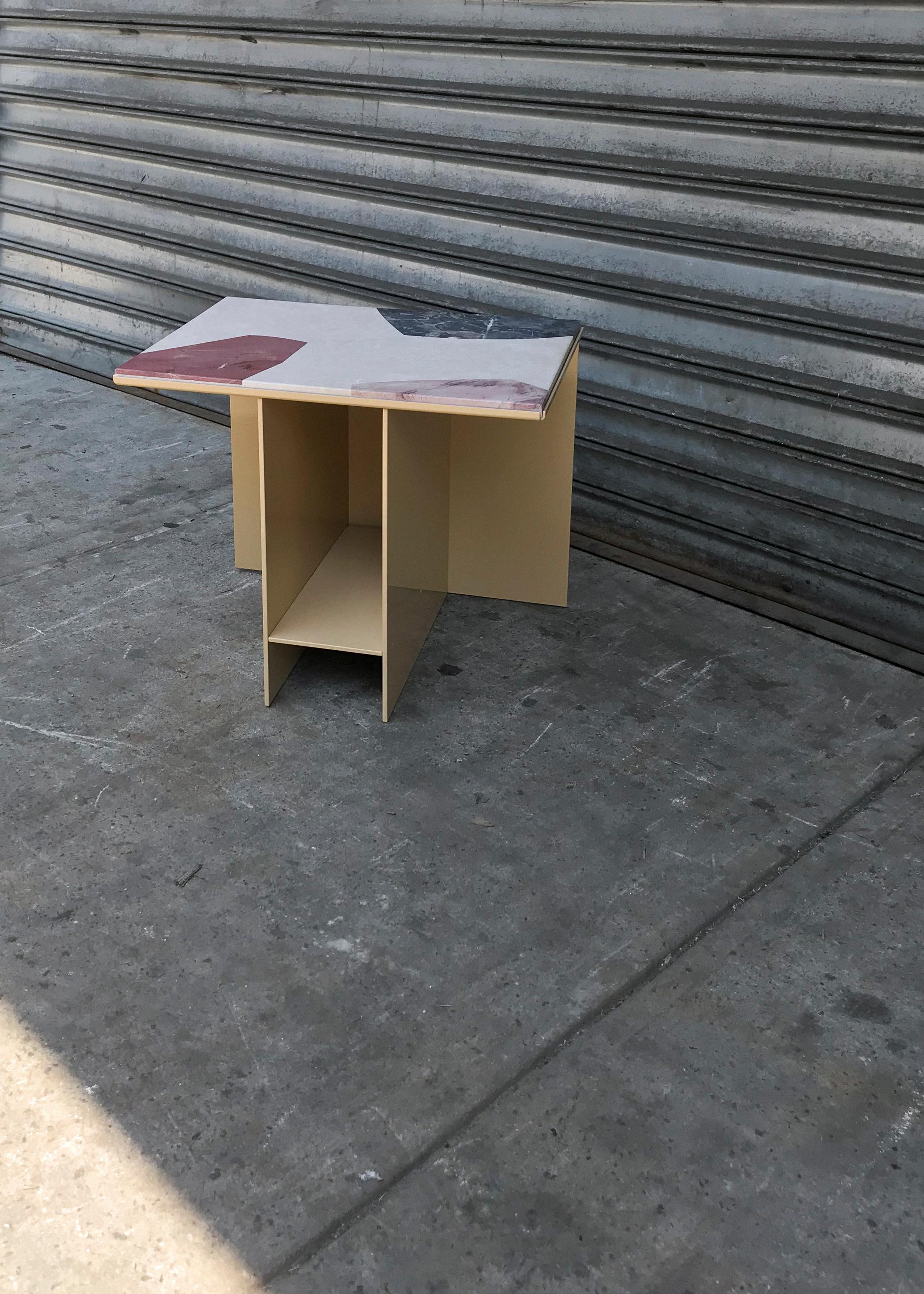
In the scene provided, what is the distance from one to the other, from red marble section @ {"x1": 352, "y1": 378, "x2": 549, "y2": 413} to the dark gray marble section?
0.53 meters

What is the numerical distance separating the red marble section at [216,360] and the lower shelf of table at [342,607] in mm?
712

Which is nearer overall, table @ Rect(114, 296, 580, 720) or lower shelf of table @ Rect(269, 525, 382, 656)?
table @ Rect(114, 296, 580, 720)

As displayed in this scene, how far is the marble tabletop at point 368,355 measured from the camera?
9.62 ft

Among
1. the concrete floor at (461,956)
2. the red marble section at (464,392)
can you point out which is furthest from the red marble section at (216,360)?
the concrete floor at (461,956)

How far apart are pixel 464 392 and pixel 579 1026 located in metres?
1.52

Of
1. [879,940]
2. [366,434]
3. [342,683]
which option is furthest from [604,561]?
[879,940]

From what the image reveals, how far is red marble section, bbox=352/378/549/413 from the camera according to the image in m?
2.83

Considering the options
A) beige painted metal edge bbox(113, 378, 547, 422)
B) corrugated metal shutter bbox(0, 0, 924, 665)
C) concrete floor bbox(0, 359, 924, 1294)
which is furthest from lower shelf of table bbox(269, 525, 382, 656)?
corrugated metal shutter bbox(0, 0, 924, 665)

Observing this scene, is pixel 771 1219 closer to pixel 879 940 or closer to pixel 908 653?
pixel 879 940

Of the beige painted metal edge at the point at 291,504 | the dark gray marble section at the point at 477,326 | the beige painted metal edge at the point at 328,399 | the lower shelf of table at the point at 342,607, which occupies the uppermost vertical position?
the dark gray marble section at the point at 477,326

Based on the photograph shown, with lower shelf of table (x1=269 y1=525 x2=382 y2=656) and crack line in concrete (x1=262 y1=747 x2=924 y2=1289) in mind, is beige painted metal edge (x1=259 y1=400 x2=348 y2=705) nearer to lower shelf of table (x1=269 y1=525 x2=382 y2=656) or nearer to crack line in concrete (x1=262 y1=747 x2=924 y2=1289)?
lower shelf of table (x1=269 y1=525 x2=382 y2=656)

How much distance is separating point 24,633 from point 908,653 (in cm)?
282

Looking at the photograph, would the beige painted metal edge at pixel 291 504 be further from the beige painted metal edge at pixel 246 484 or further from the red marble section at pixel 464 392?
the red marble section at pixel 464 392

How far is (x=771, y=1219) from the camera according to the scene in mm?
1978
